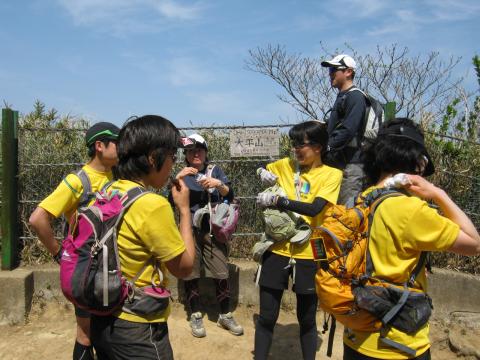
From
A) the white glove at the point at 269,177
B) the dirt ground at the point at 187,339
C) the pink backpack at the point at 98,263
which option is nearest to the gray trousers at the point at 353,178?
the white glove at the point at 269,177

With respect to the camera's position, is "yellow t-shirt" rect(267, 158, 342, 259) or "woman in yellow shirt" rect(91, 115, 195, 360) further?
"yellow t-shirt" rect(267, 158, 342, 259)

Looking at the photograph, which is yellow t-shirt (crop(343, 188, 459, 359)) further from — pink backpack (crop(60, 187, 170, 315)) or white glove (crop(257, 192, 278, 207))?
white glove (crop(257, 192, 278, 207))

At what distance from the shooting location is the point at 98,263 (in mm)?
1768

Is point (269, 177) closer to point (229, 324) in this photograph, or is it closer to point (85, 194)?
point (85, 194)

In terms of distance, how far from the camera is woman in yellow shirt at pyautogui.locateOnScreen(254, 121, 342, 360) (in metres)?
3.26

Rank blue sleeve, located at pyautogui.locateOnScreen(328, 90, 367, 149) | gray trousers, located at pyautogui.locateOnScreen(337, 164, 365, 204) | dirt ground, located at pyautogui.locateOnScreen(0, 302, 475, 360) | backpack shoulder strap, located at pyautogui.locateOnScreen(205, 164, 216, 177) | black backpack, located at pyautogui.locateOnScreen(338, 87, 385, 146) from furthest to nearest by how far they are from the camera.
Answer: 1. backpack shoulder strap, located at pyautogui.locateOnScreen(205, 164, 216, 177)
2. dirt ground, located at pyautogui.locateOnScreen(0, 302, 475, 360)
3. gray trousers, located at pyautogui.locateOnScreen(337, 164, 365, 204)
4. black backpack, located at pyautogui.locateOnScreen(338, 87, 385, 146)
5. blue sleeve, located at pyautogui.locateOnScreen(328, 90, 367, 149)

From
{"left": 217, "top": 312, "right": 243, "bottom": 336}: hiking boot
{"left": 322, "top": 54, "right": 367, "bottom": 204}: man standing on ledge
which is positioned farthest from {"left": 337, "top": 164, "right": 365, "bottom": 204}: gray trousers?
{"left": 217, "top": 312, "right": 243, "bottom": 336}: hiking boot

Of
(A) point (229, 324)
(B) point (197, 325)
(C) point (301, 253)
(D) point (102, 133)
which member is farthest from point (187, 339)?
(D) point (102, 133)

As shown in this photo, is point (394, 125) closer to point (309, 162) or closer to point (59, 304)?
point (309, 162)

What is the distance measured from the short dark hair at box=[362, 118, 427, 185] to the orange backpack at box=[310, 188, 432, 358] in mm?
127

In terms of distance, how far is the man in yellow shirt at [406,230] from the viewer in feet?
5.86

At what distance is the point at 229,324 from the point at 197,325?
32 centimetres

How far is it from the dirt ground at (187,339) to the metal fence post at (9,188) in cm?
63

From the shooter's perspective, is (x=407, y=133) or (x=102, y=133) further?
(x=102, y=133)
